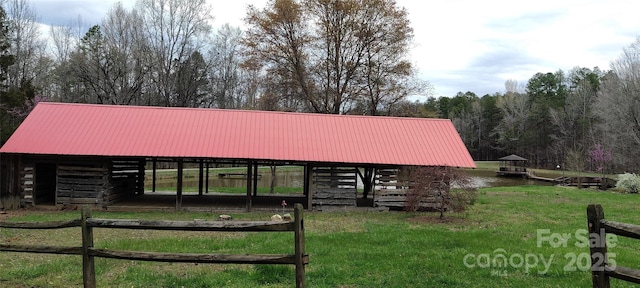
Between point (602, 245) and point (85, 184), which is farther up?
point (602, 245)

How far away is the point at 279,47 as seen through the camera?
3459 cm

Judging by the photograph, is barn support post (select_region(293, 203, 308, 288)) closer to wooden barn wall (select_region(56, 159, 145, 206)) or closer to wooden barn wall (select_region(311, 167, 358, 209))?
wooden barn wall (select_region(311, 167, 358, 209))

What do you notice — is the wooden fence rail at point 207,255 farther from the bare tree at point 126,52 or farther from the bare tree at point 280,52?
the bare tree at point 126,52

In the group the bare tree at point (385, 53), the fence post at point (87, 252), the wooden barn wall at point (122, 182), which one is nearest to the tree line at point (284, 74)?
the bare tree at point (385, 53)

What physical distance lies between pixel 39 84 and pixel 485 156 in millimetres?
74408

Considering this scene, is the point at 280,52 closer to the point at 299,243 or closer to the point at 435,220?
the point at 435,220

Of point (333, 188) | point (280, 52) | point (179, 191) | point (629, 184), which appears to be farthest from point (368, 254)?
point (280, 52)

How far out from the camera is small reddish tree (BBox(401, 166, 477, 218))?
14.4 metres

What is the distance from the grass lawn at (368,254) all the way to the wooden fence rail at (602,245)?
2.19 m

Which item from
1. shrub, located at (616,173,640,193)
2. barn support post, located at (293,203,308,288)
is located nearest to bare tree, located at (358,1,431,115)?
shrub, located at (616,173,640,193)

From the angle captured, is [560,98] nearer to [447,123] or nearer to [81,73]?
[447,123]

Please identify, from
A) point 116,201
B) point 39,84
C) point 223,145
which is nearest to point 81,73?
point 39,84

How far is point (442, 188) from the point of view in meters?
14.4

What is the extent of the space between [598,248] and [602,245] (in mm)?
→ 61
